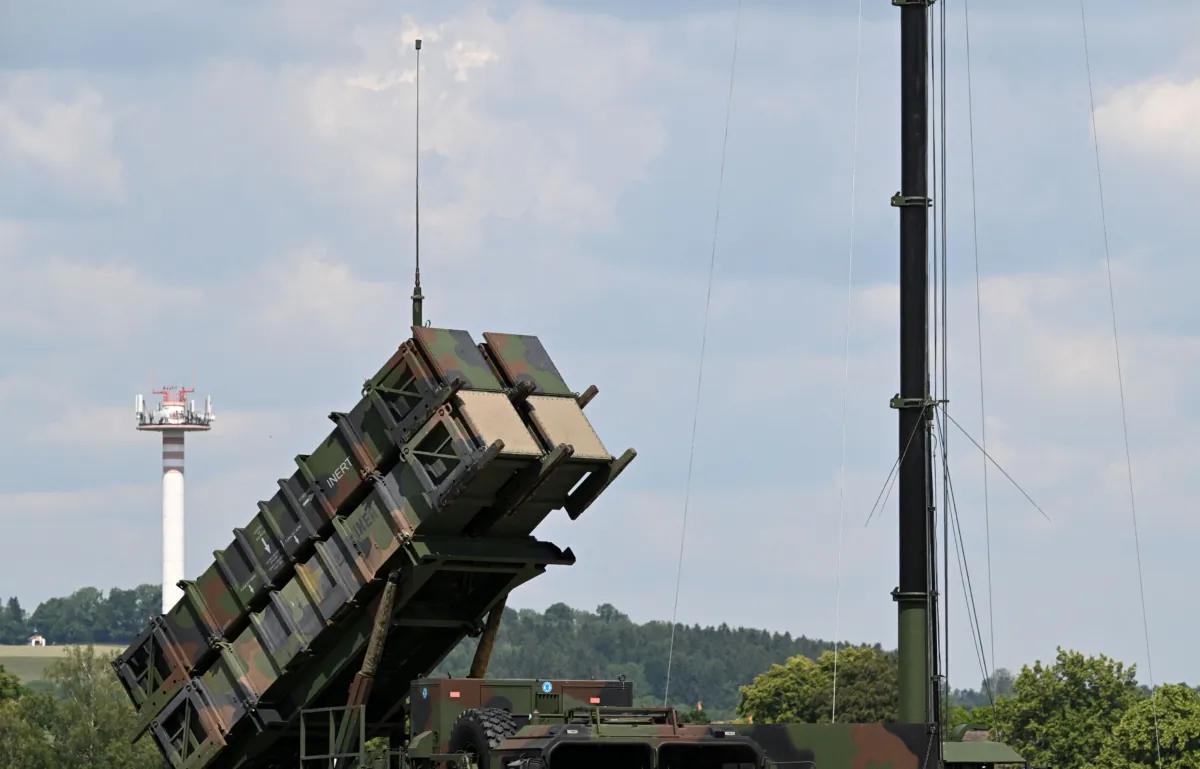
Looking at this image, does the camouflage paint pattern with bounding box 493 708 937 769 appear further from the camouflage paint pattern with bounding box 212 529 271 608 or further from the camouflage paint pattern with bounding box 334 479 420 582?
the camouflage paint pattern with bounding box 212 529 271 608

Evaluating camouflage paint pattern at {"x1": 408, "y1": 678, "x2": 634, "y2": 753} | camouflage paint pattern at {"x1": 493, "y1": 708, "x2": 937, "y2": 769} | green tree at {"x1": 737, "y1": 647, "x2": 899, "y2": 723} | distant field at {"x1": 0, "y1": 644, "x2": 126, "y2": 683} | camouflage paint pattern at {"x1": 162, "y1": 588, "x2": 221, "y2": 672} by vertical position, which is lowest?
camouflage paint pattern at {"x1": 493, "y1": 708, "x2": 937, "y2": 769}

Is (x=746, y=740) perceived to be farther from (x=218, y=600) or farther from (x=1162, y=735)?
(x=1162, y=735)

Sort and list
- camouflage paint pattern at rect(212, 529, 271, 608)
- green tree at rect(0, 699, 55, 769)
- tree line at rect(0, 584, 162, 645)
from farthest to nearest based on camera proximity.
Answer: tree line at rect(0, 584, 162, 645) → green tree at rect(0, 699, 55, 769) → camouflage paint pattern at rect(212, 529, 271, 608)

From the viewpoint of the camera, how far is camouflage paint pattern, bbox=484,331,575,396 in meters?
17.1

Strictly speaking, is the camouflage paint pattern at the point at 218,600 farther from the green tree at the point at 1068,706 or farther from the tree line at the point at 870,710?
the green tree at the point at 1068,706

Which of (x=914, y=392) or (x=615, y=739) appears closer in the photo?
(x=615, y=739)

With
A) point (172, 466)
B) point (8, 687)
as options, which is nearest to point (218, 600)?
point (8, 687)

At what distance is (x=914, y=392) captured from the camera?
56.5ft

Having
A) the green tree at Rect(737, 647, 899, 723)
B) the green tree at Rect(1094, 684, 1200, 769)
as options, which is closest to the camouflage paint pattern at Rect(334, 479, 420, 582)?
the green tree at Rect(1094, 684, 1200, 769)

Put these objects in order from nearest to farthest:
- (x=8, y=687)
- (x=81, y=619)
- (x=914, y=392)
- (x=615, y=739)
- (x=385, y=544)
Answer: (x=615, y=739) → (x=385, y=544) → (x=914, y=392) → (x=8, y=687) → (x=81, y=619)

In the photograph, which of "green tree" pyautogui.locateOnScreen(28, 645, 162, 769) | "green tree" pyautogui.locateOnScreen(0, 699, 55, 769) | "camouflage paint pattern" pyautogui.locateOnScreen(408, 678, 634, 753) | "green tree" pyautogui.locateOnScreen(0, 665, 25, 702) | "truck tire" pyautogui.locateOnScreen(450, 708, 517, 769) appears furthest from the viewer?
"green tree" pyautogui.locateOnScreen(0, 665, 25, 702)

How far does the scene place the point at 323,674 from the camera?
1722 cm

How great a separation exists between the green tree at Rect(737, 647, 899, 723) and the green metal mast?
48328 millimetres

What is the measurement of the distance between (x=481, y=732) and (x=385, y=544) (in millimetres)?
2169
